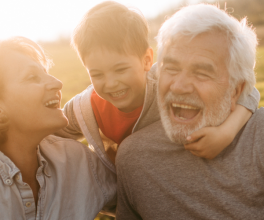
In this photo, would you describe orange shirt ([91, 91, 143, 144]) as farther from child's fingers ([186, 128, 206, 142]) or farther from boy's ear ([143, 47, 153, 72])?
child's fingers ([186, 128, 206, 142])

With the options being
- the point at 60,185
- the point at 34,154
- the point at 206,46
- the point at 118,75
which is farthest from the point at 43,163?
the point at 206,46

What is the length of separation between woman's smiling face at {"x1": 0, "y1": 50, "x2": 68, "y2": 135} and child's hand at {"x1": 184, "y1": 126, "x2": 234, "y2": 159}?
112 centimetres

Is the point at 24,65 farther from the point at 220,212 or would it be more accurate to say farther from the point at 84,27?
the point at 220,212

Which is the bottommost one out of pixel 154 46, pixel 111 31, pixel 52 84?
pixel 154 46

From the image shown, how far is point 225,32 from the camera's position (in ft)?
6.55

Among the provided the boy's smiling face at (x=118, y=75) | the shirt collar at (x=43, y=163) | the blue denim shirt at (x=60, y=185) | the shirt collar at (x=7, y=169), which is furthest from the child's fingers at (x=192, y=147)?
the shirt collar at (x=7, y=169)

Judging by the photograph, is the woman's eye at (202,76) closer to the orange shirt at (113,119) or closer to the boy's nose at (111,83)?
the boy's nose at (111,83)

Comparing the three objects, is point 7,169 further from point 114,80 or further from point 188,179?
point 188,179

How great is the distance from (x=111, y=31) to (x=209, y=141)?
1.37m

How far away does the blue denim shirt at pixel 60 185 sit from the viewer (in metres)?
1.93

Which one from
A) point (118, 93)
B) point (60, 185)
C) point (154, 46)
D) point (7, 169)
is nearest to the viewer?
point (7, 169)

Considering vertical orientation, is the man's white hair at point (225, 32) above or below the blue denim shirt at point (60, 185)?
above

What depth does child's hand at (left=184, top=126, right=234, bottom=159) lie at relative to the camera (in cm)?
196

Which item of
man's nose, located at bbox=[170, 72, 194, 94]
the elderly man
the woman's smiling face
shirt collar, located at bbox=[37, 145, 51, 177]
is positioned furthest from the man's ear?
shirt collar, located at bbox=[37, 145, 51, 177]
